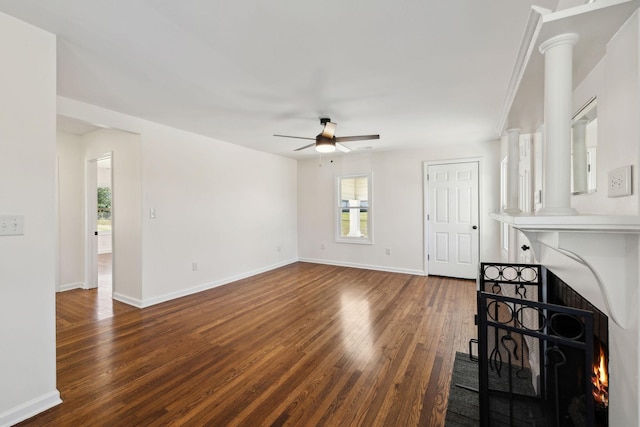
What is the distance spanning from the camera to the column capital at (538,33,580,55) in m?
1.08

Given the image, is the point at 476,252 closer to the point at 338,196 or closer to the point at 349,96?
the point at 338,196

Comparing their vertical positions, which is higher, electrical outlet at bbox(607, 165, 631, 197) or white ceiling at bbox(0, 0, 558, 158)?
white ceiling at bbox(0, 0, 558, 158)

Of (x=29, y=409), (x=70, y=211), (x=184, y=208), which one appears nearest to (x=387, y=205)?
(x=184, y=208)

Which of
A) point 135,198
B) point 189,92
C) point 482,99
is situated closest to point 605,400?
point 482,99

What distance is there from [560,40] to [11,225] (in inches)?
116

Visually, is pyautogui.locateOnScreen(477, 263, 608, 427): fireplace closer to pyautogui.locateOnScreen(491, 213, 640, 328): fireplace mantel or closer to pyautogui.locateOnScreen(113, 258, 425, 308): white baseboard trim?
pyautogui.locateOnScreen(491, 213, 640, 328): fireplace mantel

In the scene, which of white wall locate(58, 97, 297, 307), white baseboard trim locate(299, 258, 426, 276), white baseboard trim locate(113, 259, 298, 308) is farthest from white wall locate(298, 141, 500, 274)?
white baseboard trim locate(113, 259, 298, 308)

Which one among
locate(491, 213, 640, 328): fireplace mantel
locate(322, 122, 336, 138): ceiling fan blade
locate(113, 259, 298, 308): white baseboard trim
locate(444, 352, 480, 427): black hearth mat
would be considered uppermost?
locate(322, 122, 336, 138): ceiling fan blade

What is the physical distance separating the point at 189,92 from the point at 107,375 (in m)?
2.50

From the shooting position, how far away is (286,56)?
208cm

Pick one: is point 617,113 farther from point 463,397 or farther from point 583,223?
point 463,397

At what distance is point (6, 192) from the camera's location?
167 centimetres

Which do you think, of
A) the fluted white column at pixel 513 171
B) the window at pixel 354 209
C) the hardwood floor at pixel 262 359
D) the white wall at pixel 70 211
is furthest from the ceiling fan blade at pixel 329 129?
the white wall at pixel 70 211

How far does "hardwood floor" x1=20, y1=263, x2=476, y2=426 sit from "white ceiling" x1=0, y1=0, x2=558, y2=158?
2.38 m
